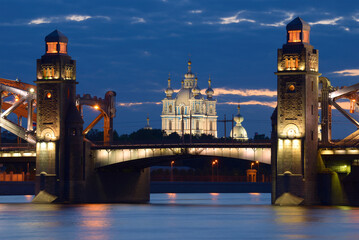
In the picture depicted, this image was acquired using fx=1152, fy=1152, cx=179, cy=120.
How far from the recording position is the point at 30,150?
135625 mm

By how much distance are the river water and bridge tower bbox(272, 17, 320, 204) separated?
614 centimetres

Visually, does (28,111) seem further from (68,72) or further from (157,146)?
(157,146)

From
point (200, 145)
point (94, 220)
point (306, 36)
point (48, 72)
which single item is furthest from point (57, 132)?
point (94, 220)

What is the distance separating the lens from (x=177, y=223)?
9169cm

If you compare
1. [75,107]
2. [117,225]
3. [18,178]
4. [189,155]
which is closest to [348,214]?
[117,225]

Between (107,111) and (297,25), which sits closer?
(297,25)

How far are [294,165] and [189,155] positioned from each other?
14.9 metres

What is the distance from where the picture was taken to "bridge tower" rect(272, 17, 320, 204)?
393 ft

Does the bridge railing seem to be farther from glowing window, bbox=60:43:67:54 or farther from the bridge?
glowing window, bbox=60:43:67:54

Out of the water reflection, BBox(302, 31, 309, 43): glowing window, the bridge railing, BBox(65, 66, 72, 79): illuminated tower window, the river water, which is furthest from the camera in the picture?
BBox(65, 66, 72, 79): illuminated tower window

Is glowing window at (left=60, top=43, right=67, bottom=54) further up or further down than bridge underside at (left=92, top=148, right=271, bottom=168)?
further up

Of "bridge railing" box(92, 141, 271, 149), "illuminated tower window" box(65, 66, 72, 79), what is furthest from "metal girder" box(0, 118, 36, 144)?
"illuminated tower window" box(65, 66, 72, 79)

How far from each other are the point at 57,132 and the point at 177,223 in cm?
4219

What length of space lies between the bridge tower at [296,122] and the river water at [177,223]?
6.14 metres
